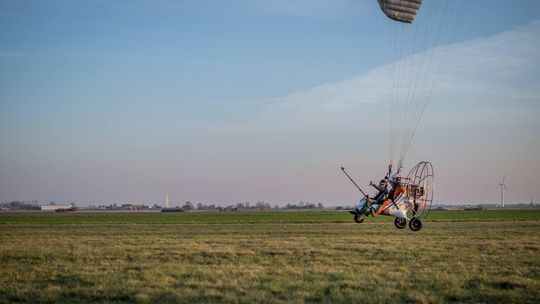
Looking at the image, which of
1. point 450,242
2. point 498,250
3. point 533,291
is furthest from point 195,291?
point 450,242

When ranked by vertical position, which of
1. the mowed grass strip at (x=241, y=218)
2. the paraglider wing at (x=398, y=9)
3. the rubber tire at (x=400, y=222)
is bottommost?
the mowed grass strip at (x=241, y=218)

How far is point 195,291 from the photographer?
14.4 metres

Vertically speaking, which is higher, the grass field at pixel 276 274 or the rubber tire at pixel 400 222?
the rubber tire at pixel 400 222

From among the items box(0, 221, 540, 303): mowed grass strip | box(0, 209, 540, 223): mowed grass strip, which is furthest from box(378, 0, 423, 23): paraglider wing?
box(0, 209, 540, 223): mowed grass strip

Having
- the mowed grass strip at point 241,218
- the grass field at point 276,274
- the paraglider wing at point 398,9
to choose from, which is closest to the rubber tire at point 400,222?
the grass field at point 276,274

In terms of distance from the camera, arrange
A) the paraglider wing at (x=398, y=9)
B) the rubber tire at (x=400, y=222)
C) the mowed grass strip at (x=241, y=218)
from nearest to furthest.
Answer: the paraglider wing at (x=398, y=9) < the rubber tire at (x=400, y=222) < the mowed grass strip at (x=241, y=218)

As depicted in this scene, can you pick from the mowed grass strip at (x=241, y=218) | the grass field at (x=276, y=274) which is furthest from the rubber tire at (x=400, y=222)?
the mowed grass strip at (x=241, y=218)

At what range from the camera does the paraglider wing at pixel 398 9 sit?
63.3 ft

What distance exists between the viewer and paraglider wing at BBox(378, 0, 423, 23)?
63.3 feet

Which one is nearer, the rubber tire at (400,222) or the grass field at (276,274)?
the grass field at (276,274)

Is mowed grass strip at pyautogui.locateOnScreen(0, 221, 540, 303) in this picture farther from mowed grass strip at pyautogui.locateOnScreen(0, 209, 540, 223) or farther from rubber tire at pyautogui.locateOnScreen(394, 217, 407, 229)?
mowed grass strip at pyautogui.locateOnScreen(0, 209, 540, 223)

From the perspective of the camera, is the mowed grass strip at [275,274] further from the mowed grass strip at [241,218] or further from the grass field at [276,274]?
the mowed grass strip at [241,218]

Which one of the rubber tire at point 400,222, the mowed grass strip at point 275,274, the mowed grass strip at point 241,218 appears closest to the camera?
the mowed grass strip at point 275,274

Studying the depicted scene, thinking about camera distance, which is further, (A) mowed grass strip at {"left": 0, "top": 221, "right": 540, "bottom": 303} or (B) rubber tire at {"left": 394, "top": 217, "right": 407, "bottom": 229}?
(B) rubber tire at {"left": 394, "top": 217, "right": 407, "bottom": 229}
